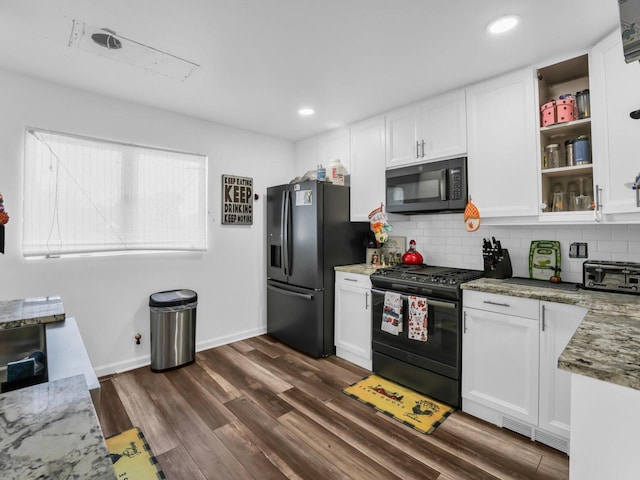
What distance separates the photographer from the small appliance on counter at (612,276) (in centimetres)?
191

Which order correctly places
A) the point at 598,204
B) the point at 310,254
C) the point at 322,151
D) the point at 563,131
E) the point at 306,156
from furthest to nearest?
the point at 306,156, the point at 322,151, the point at 310,254, the point at 563,131, the point at 598,204

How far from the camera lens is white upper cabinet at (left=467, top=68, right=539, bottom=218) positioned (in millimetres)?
2236

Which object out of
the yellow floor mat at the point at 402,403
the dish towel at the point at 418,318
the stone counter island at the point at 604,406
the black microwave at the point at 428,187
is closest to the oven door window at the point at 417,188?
the black microwave at the point at 428,187

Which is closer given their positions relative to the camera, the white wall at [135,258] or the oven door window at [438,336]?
the oven door window at [438,336]

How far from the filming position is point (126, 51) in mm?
2102

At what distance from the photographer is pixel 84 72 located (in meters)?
2.39

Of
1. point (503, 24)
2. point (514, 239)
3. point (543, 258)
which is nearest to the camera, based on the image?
point (503, 24)

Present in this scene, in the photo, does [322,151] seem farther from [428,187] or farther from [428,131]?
[428,187]

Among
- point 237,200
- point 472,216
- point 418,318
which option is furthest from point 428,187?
point 237,200

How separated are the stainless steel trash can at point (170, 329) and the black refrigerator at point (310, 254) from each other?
98 cm

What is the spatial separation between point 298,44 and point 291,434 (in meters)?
2.43

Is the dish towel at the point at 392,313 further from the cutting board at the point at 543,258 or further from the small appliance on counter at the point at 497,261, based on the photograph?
the cutting board at the point at 543,258

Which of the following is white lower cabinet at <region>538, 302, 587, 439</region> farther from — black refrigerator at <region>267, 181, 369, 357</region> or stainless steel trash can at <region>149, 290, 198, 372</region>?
stainless steel trash can at <region>149, 290, 198, 372</region>

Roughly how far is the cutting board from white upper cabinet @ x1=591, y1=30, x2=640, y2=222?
0.53m
